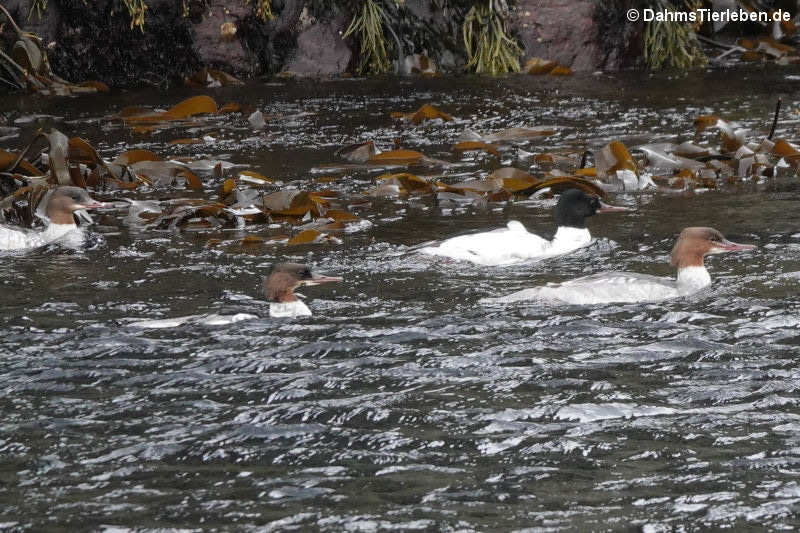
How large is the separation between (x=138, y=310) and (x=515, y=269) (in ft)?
9.11

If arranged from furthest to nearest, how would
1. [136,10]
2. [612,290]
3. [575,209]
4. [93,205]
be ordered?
[136,10], [93,205], [575,209], [612,290]

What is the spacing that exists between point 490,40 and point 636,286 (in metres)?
10.3

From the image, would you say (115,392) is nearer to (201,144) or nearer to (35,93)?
(201,144)

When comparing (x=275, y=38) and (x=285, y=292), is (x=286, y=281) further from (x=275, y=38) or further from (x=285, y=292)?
(x=275, y=38)

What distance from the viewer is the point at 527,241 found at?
9.14 m

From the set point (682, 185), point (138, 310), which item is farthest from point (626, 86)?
point (138, 310)

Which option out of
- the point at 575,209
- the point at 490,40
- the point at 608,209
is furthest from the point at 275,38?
the point at 575,209

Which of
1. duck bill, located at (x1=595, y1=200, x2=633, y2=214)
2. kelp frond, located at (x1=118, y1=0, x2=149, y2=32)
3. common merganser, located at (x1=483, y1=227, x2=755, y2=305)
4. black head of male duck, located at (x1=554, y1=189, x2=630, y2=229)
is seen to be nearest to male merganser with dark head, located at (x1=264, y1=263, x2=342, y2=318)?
common merganser, located at (x1=483, y1=227, x2=755, y2=305)

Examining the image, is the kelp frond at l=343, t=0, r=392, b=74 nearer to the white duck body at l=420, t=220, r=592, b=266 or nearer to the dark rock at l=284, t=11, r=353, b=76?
the dark rock at l=284, t=11, r=353, b=76

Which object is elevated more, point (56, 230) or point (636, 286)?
point (56, 230)

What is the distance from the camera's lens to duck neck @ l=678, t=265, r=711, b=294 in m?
7.80

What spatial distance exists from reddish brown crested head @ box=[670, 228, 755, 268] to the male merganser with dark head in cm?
233

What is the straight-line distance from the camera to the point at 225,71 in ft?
57.8

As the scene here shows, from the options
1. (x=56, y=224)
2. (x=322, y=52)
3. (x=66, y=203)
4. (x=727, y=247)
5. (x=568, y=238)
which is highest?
(x=322, y=52)
